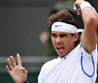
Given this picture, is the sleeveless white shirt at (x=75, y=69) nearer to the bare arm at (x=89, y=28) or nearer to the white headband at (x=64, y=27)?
the bare arm at (x=89, y=28)

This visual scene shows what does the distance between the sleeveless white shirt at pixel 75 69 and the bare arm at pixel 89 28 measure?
140 mm

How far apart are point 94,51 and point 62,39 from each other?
0.47 metres

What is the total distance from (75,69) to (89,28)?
1.92 feet

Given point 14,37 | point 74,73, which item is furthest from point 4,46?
point 74,73

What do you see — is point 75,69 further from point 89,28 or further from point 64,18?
point 64,18

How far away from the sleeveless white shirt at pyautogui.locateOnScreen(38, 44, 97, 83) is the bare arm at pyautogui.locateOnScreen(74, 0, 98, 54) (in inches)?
5.5

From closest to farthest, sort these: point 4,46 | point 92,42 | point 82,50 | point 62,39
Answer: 1. point 92,42
2. point 82,50
3. point 62,39
4. point 4,46

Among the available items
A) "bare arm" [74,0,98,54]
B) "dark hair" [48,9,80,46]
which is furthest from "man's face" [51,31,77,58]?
"bare arm" [74,0,98,54]

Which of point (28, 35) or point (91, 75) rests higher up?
point (91, 75)

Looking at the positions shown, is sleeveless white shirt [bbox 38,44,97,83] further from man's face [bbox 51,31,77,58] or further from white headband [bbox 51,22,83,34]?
white headband [bbox 51,22,83,34]

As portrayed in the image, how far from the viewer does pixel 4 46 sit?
809 cm

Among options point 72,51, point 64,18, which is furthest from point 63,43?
point 64,18

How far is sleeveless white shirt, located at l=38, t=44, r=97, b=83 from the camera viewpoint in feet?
9.25

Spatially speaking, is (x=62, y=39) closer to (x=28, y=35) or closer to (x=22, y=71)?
(x=22, y=71)
